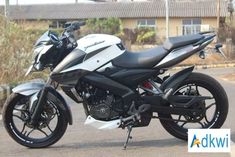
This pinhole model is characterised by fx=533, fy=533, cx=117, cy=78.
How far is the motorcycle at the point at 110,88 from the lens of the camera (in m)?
6.42

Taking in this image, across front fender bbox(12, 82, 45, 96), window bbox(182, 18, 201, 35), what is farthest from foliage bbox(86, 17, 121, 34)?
front fender bbox(12, 82, 45, 96)

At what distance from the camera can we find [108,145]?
681 cm

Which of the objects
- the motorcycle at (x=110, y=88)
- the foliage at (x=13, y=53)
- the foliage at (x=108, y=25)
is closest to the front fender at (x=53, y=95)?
the motorcycle at (x=110, y=88)

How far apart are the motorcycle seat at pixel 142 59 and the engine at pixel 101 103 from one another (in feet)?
1.35

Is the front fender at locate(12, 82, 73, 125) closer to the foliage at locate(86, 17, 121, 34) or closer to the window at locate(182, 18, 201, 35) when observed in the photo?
the foliage at locate(86, 17, 121, 34)

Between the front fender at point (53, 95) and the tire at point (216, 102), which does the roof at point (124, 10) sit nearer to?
the front fender at point (53, 95)

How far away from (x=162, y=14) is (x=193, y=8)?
11.8ft

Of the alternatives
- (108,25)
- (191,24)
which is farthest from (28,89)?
(191,24)

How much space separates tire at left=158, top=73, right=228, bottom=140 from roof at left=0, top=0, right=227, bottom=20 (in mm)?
46697

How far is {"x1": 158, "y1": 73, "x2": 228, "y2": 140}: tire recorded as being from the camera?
6.63m

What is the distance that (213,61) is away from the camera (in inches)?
1187

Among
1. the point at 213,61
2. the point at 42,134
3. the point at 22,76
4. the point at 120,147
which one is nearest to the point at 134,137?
the point at 120,147

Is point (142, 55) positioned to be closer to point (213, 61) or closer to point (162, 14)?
point (213, 61)

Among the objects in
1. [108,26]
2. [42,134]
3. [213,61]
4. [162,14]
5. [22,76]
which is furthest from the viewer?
[162,14]
